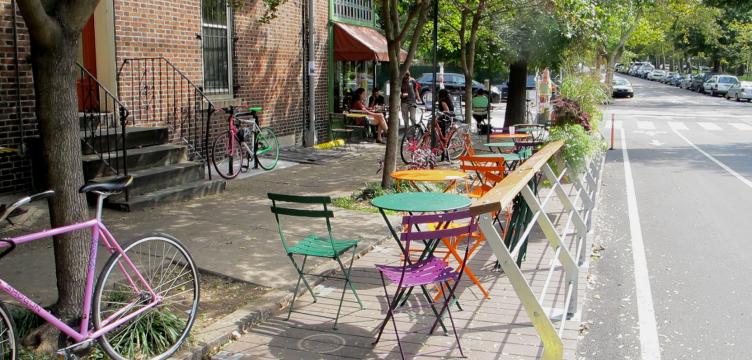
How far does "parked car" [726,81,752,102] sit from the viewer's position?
1657 inches

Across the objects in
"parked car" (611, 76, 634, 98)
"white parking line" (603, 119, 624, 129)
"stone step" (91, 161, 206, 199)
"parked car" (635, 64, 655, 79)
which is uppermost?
"parked car" (635, 64, 655, 79)

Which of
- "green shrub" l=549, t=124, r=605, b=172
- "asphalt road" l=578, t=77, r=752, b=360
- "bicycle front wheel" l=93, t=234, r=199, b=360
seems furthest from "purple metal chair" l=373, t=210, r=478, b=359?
"green shrub" l=549, t=124, r=605, b=172

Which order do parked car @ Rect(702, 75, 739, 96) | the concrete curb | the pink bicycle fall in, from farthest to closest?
parked car @ Rect(702, 75, 739, 96)
the concrete curb
the pink bicycle

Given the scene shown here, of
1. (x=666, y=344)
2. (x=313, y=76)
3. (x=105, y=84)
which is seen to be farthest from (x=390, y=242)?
(x=313, y=76)

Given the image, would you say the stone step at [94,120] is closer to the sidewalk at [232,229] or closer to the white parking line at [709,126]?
the sidewalk at [232,229]

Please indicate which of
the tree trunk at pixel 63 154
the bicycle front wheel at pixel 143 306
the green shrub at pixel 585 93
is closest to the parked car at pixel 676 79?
the green shrub at pixel 585 93

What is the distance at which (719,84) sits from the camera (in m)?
49.1

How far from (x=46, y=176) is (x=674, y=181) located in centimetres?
1140

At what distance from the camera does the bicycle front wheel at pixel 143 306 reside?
4.31 m

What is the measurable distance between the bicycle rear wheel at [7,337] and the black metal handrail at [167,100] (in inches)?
279

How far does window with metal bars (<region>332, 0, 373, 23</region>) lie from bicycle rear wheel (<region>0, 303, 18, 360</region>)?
15047mm

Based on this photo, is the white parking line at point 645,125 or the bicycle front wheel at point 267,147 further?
the white parking line at point 645,125

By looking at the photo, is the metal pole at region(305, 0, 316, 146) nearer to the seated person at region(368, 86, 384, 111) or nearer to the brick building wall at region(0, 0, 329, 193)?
the brick building wall at region(0, 0, 329, 193)

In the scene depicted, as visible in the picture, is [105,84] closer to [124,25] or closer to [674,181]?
[124,25]
